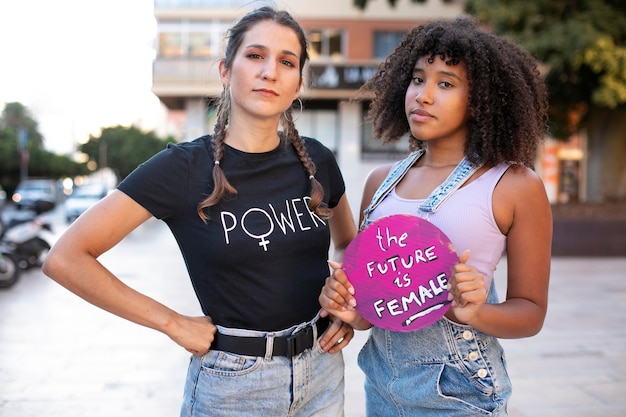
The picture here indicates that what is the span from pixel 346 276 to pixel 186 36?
1996cm

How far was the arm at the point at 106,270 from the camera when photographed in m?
1.67

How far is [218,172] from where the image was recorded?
1.76 m

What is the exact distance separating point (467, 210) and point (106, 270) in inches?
40.9

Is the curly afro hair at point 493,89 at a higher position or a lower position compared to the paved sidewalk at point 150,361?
higher

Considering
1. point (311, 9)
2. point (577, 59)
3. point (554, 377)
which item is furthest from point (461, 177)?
point (311, 9)

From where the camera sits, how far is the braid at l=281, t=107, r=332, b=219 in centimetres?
190

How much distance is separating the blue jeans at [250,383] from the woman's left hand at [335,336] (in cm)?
4

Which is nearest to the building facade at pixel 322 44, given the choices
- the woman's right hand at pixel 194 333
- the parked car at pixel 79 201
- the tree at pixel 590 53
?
the parked car at pixel 79 201

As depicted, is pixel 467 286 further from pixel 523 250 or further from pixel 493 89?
pixel 493 89

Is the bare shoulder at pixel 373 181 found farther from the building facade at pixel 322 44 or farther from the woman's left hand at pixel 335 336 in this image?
the building facade at pixel 322 44

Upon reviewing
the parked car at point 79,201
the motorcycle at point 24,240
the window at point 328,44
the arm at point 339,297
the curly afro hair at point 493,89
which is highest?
the window at point 328,44

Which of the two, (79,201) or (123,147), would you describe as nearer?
(79,201)

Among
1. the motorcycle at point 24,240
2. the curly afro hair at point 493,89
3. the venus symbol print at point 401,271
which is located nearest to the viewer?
the venus symbol print at point 401,271

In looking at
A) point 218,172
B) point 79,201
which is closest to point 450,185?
point 218,172
